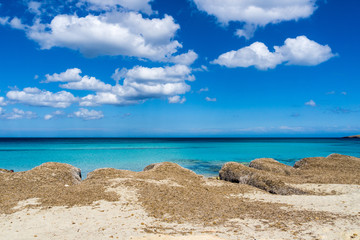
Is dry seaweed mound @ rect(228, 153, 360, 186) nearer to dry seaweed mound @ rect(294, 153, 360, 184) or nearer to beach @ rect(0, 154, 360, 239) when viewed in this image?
dry seaweed mound @ rect(294, 153, 360, 184)

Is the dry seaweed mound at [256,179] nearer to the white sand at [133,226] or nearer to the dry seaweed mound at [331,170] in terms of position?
the white sand at [133,226]

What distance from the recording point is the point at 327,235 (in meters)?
6.62

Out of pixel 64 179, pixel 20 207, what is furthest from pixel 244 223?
pixel 64 179

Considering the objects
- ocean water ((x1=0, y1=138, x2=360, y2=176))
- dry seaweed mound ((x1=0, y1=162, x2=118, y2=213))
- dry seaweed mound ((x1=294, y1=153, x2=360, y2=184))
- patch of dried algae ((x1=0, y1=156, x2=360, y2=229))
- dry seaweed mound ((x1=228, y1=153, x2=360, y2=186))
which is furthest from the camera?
ocean water ((x1=0, y1=138, x2=360, y2=176))

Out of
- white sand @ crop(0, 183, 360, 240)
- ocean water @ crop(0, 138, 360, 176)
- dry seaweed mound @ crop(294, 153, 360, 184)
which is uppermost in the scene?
dry seaweed mound @ crop(294, 153, 360, 184)

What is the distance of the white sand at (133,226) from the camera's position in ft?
22.2

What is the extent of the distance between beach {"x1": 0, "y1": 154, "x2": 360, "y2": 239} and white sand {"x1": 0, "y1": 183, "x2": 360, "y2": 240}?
0.03m

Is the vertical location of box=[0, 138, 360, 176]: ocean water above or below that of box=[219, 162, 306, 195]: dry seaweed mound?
below

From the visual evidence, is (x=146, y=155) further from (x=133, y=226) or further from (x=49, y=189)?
(x=133, y=226)

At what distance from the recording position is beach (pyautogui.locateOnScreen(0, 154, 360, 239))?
23.4ft

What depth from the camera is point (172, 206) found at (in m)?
9.65

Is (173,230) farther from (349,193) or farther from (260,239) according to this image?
(349,193)

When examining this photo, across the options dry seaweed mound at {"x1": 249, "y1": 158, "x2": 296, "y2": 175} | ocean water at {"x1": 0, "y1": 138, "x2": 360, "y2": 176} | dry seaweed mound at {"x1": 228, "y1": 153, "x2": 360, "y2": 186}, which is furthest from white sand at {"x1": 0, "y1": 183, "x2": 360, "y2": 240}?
ocean water at {"x1": 0, "y1": 138, "x2": 360, "y2": 176}

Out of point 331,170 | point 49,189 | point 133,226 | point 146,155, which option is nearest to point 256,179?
point 331,170
